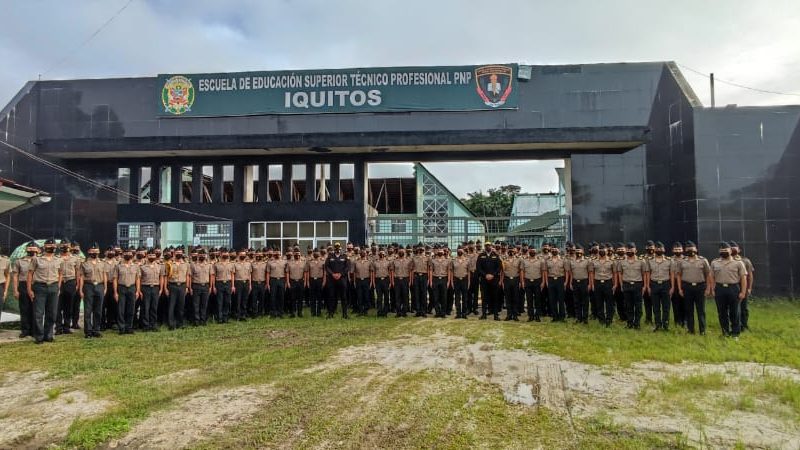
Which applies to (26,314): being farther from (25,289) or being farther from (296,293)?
(296,293)

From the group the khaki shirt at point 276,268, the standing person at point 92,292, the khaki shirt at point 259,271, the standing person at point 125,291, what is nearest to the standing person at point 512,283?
the khaki shirt at point 276,268

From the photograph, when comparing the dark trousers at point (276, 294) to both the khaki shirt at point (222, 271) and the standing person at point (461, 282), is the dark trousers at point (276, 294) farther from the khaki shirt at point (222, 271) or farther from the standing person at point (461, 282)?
the standing person at point (461, 282)

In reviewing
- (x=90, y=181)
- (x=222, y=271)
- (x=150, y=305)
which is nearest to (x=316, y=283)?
(x=222, y=271)

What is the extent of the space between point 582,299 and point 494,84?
9.06 metres

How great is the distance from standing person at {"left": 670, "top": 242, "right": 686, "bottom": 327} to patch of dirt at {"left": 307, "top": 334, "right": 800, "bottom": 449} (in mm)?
2610

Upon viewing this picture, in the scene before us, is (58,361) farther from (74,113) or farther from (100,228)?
(74,113)

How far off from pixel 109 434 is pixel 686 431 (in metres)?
4.94

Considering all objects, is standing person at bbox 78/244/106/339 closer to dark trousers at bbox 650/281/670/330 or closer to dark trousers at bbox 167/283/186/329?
dark trousers at bbox 167/283/186/329

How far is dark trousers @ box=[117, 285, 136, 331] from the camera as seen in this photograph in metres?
9.06

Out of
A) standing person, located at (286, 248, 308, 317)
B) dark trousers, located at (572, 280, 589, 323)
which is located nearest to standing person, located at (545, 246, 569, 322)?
dark trousers, located at (572, 280, 589, 323)

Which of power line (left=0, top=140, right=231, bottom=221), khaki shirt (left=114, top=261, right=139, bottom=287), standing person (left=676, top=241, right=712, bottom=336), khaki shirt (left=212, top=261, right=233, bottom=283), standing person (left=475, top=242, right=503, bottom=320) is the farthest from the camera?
power line (left=0, top=140, right=231, bottom=221)

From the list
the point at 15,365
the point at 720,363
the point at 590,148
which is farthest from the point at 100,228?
the point at 720,363

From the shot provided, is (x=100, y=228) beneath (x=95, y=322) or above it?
above

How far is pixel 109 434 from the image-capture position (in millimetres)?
4344
